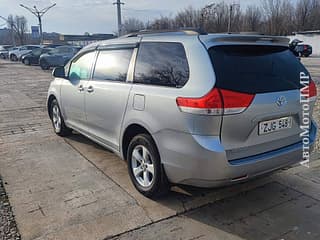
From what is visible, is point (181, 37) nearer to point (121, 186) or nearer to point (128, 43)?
point (128, 43)

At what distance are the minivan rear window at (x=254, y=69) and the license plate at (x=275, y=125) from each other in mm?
287

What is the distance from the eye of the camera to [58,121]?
575 centimetres

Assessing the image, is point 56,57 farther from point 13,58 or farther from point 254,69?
point 254,69

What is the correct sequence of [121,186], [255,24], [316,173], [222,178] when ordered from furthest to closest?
[255,24] → [316,173] → [121,186] → [222,178]

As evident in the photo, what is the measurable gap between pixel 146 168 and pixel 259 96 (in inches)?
54.9

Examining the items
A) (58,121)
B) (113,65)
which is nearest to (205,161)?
(113,65)

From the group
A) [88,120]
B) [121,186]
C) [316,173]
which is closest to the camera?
[121,186]

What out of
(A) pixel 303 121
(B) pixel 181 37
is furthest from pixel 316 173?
(B) pixel 181 37

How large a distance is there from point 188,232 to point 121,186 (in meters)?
1.17

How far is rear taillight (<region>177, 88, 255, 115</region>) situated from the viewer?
2.65 meters

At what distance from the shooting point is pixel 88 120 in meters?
4.50

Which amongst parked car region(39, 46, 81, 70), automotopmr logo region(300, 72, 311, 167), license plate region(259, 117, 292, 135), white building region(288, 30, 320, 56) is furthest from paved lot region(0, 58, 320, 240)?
white building region(288, 30, 320, 56)

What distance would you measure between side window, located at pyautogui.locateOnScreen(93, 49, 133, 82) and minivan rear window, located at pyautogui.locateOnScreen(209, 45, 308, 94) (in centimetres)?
126

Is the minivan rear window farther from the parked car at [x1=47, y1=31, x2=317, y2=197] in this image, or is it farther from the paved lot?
the paved lot
